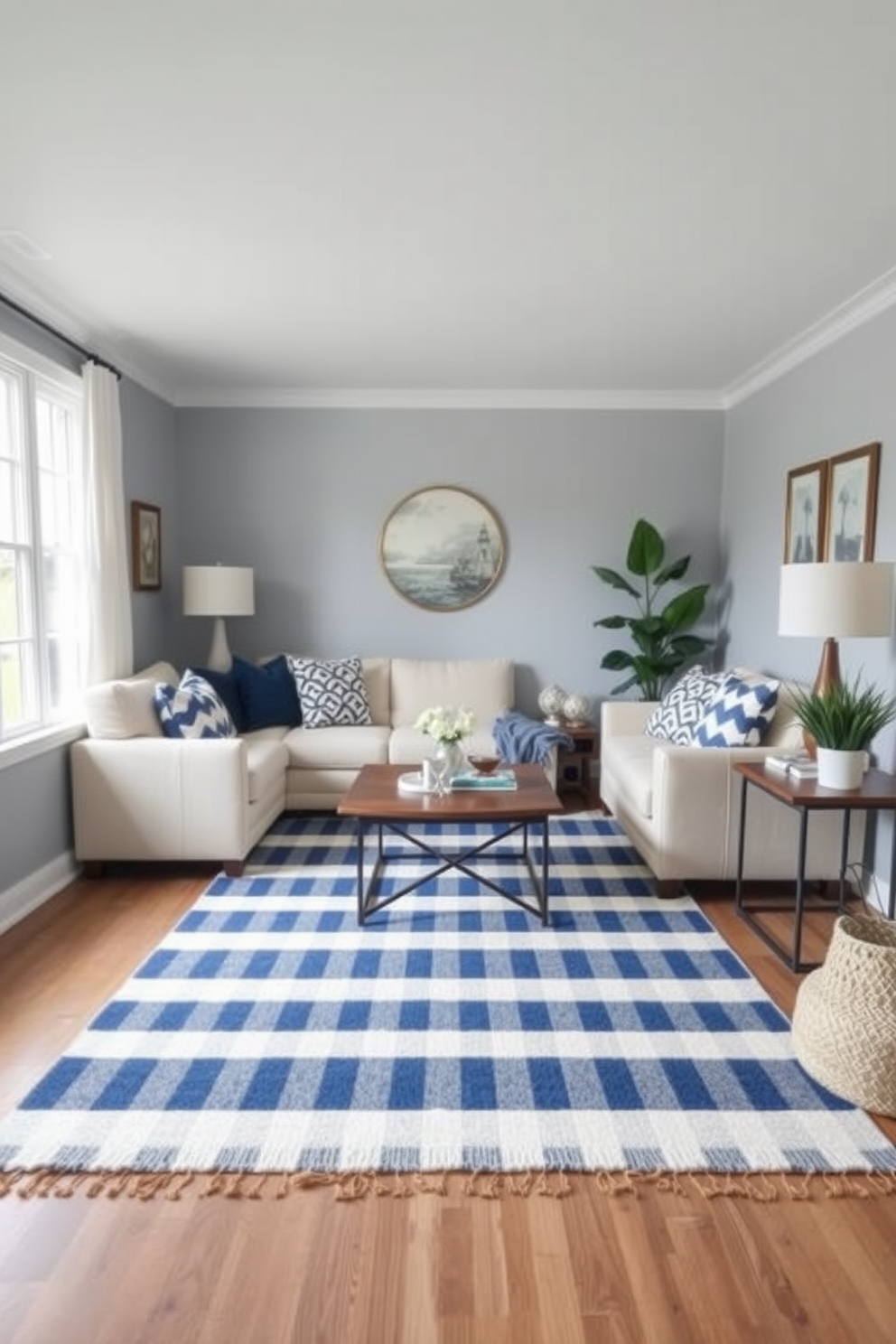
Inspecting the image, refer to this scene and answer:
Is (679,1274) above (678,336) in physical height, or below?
below

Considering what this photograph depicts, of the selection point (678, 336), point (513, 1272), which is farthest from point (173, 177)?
point (513, 1272)

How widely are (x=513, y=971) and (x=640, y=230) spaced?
8.41 ft

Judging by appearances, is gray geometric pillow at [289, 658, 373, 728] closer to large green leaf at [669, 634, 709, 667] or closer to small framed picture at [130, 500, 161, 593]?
small framed picture at [130, 500, 161, 593]

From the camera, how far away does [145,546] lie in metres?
4.56

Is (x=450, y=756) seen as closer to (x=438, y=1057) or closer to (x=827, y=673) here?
(x=438, y=1057)

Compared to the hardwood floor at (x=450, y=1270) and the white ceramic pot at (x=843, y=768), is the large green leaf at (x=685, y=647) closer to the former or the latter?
the white ceramic pot at (x=843, y=768)

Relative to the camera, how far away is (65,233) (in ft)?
9.02

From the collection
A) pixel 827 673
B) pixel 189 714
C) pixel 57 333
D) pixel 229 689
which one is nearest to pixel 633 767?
pixel 827 673

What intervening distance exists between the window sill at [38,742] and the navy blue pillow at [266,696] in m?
1.12

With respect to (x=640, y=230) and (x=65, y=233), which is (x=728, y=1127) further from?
(x=65, y=233)

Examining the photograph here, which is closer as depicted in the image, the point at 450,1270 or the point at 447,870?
the point at 450,1270

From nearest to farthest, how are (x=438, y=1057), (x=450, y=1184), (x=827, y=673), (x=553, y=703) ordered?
(x=450, y=1184) < (x=438, y=1057) < (x=827, y=673) < (x=553, y=703)

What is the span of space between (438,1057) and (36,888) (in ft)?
6.45

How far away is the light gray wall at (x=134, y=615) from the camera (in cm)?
307
